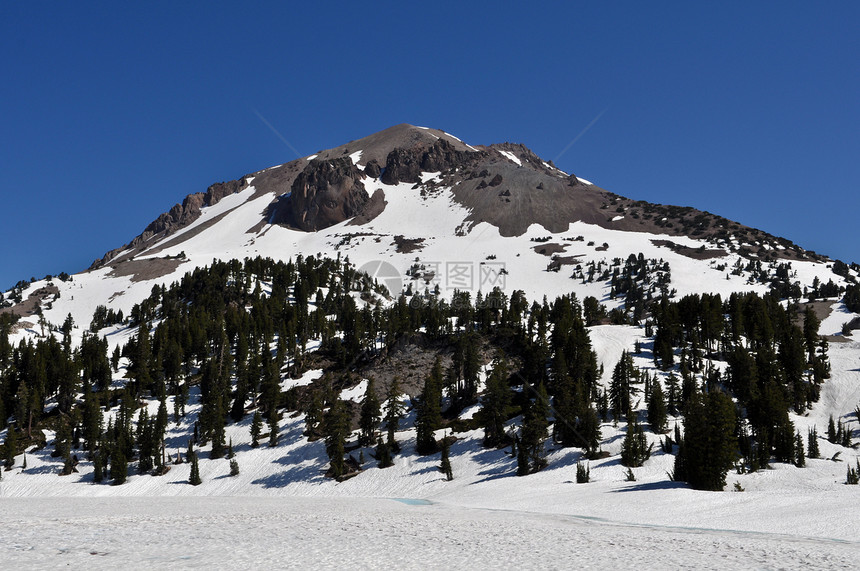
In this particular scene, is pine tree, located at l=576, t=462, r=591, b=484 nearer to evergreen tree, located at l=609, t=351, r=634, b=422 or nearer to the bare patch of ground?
evergreen tree, located at l=609, t=351, r=634, b=422

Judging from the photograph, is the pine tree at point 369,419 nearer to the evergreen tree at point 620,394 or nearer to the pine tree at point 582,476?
the evergreen tree at point 620,394

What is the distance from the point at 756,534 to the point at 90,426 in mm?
103859

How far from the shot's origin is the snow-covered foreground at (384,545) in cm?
1445

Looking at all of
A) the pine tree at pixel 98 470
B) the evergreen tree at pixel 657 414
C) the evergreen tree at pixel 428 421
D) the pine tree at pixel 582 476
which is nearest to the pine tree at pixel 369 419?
the evergreen tree at pixel 428 421

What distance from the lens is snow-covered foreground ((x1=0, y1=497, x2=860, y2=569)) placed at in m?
14.4

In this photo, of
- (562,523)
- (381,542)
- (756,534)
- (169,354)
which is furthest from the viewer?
(169,354)

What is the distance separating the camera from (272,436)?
9006 centimetres

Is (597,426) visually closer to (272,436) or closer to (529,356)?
(529,356)

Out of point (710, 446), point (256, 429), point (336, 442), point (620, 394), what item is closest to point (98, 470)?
point (256, 429)

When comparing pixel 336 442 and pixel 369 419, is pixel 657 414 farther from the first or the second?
pixel 336 442

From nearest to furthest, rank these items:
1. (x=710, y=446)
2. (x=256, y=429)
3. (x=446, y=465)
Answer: (x=710, y=446) → (x=446, y=465) → (x=256, y=429)

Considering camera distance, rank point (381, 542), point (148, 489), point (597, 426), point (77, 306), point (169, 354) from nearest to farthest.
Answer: point (381, 542), point (597, 426), point (148, 489), point (169, 354), point (77, 306)

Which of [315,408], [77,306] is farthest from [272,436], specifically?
[77,306]

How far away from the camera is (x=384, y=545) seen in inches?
675
